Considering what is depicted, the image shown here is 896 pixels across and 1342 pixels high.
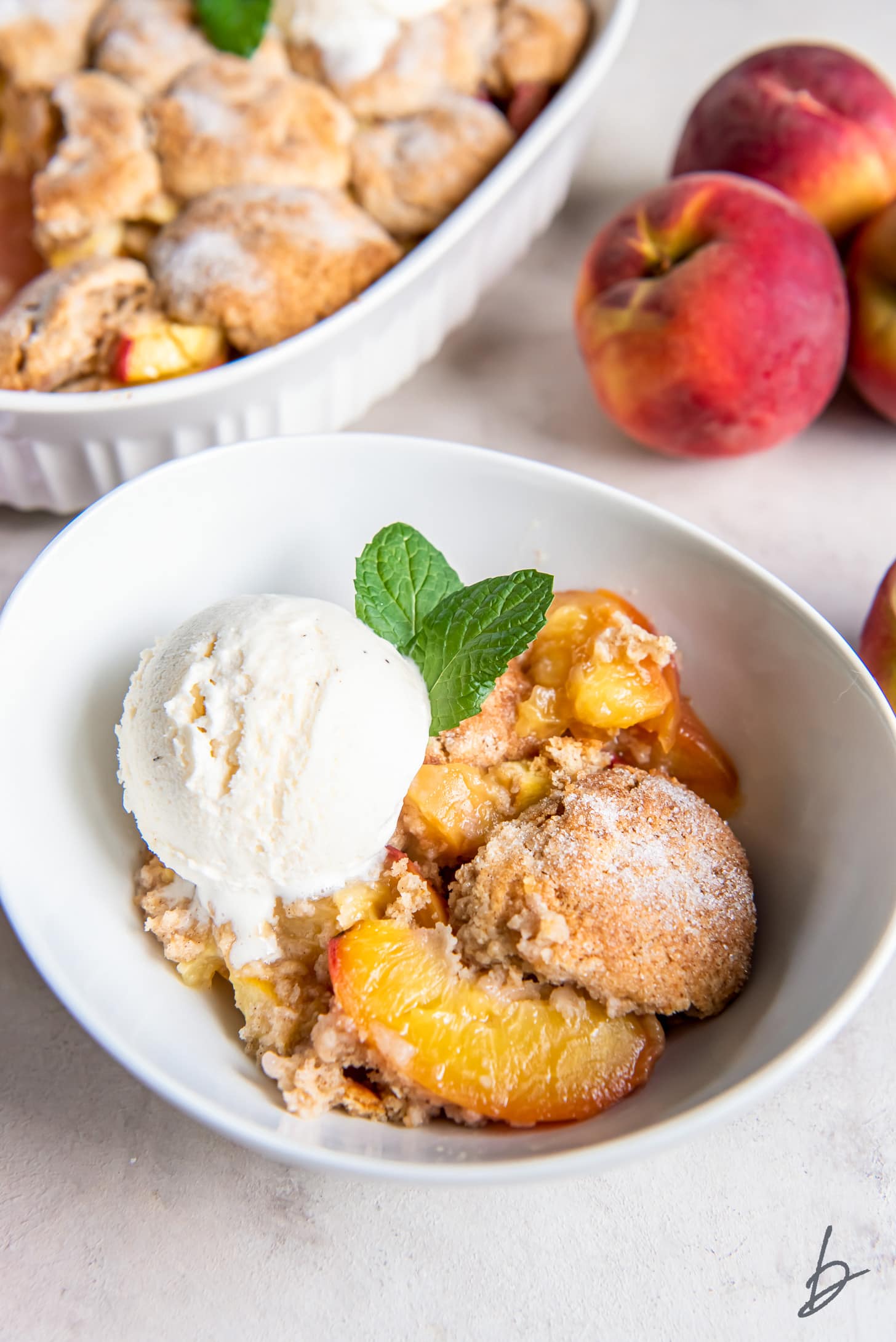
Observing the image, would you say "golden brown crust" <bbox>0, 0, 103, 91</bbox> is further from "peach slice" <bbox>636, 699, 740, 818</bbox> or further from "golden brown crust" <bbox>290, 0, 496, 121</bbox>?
"peach slice" <bbox>636, 699, 740, 818</bbox>

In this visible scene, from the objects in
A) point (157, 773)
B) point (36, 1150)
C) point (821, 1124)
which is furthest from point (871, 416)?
point (36, 1150)

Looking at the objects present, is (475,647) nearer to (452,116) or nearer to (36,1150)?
(36,1150)

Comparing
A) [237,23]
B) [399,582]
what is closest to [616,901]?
[399,582]

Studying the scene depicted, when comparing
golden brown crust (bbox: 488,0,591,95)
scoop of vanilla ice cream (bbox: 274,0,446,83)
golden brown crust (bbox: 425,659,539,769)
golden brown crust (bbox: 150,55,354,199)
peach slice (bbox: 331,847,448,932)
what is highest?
golden brown crust (bbox: 488,0,591,95)

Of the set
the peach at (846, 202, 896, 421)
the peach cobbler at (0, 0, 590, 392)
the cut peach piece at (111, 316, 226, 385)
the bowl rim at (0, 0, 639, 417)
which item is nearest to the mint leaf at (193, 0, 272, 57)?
the peach cobbler at (0, 0, 590, 392)

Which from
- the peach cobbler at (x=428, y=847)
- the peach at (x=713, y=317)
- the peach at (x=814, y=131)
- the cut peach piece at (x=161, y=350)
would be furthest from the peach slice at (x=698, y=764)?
the peach at (x=814, y=131)
